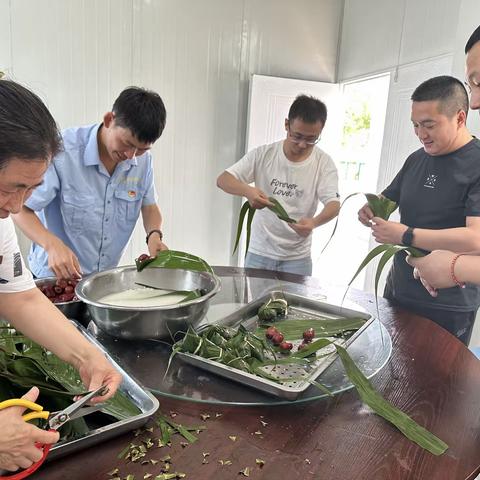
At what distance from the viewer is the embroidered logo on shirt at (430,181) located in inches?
78.2

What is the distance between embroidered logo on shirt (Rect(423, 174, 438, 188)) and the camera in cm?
199

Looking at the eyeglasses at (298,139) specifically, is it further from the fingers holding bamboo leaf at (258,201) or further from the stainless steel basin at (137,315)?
the stainless steel basin at (137,315)

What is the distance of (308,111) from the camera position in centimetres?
252

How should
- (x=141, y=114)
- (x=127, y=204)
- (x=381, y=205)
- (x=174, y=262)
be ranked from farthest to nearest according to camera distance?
(x=127, y=204) → (x=381, y=205) → (x=141, y=114) → (x=174, y=262)

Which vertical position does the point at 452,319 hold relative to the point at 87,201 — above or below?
below

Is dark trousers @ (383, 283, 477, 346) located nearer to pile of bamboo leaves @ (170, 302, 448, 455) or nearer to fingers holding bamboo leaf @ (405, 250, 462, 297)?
fingers holding bamboo leaf @ (405, 250, 462, 297)

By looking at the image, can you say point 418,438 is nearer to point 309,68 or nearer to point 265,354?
point 265,354

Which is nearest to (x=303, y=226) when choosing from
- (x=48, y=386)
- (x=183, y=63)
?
(x=48, y=386)

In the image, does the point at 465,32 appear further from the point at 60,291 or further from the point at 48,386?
the point at 48,386

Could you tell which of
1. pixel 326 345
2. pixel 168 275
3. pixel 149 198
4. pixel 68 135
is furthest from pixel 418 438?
pixel 68 135

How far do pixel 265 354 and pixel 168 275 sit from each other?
552mm

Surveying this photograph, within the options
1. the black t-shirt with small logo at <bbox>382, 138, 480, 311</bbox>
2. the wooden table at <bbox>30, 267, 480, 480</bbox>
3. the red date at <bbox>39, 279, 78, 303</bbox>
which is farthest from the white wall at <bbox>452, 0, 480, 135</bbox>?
the red date at <bbox>39, 279, 78, 303</bbox>

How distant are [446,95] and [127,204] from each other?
5.01 ft

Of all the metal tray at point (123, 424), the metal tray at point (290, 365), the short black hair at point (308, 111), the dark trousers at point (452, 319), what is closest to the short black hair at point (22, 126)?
the metal tray at point (123, 424)
